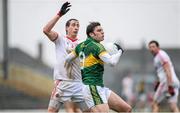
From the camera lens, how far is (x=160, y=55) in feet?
56.0

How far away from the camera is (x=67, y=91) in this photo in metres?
13.9

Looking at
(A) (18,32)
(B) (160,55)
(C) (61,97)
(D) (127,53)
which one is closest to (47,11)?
(A) (18,32)

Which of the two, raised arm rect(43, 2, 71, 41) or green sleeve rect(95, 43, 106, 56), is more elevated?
raised arm rect(43, 2, 71, 41)

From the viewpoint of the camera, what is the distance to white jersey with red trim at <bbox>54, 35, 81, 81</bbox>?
13773 millimetres

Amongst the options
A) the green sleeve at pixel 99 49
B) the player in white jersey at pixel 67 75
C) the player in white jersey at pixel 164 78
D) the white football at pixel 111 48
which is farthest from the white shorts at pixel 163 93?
the green sleeve at pixel 99 49

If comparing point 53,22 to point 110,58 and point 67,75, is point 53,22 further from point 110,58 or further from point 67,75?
point 110,58

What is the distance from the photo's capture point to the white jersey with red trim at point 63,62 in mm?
13773

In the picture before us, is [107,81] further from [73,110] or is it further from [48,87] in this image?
[73,110]

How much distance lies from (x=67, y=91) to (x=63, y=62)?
0.53 m

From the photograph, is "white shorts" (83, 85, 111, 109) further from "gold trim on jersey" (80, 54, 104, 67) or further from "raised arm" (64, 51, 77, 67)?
"raised arm" (64, 51, 77, 67)

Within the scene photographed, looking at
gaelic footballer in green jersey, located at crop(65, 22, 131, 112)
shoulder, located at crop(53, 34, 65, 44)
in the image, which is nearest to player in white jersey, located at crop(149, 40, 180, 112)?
shoulder, located at crop(53, 34, 65, 44)

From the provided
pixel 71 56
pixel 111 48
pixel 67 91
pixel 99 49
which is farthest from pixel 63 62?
pixel 99 49

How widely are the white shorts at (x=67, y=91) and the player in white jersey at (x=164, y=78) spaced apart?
346 cm

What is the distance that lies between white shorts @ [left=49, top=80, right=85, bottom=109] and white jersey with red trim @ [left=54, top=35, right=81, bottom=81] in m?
0.09
